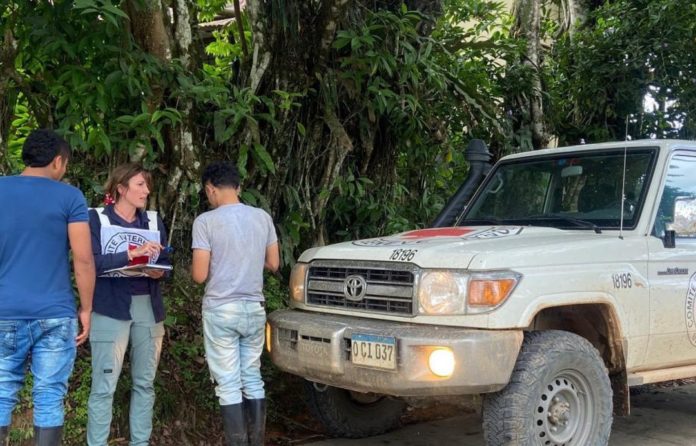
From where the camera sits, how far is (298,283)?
4.60 metres

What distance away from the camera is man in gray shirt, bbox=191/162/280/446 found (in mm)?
4156

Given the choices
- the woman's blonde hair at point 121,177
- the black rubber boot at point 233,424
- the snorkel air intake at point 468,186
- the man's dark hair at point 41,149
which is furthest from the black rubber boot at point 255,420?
the snorkel air intake at point 468,186

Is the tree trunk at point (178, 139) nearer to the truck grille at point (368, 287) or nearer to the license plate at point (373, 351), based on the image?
the truck grille at point (368, 287)

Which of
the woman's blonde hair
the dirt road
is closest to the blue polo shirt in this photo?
the woman's blonde hair

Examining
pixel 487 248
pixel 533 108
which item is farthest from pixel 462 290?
pixel 533 108

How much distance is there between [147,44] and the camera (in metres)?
5.18

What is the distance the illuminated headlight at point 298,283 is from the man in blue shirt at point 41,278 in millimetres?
1370

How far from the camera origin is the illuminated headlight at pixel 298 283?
14.9ft

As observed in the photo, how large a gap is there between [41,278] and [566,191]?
341cm

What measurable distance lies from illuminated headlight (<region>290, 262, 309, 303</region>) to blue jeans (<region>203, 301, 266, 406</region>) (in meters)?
0.36

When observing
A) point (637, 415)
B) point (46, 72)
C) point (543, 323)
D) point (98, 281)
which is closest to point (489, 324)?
point (543, 323)

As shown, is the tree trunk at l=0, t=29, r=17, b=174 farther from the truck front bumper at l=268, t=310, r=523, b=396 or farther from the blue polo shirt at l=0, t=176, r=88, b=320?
the truck front bumper at l=268, t=310, r=523, b=396

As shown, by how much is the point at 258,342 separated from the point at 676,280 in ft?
8.53

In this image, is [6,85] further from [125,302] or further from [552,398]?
[552,398]
